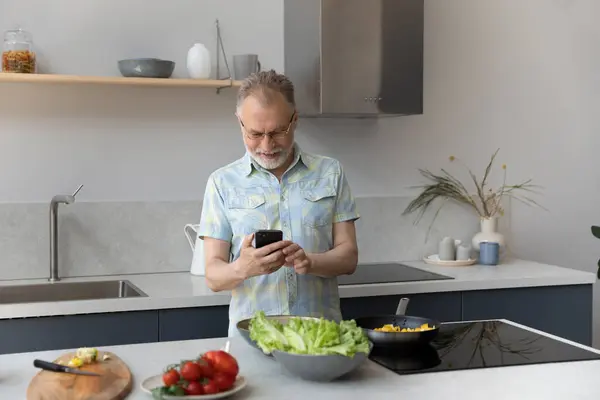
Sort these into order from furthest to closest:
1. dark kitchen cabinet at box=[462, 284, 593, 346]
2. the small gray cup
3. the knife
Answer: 1. the small gray cup
2. dark kitchen cabinet at box=[462, 284, 593, 346]
3. the knife

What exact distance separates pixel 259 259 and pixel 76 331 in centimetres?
105

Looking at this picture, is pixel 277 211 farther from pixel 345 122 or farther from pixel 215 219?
pixel 345 122

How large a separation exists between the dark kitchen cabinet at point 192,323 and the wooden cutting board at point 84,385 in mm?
1135

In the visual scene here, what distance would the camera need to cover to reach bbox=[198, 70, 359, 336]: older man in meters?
2.44

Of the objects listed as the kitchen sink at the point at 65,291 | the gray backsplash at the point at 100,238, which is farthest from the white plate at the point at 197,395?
the gray backsplash at the point at 100,238

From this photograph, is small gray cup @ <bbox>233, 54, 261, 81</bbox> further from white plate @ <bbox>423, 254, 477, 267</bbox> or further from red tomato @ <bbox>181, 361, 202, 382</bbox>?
red tomato @ <bbox>181, 361, 202, 382</bbox>

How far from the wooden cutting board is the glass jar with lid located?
1.77m

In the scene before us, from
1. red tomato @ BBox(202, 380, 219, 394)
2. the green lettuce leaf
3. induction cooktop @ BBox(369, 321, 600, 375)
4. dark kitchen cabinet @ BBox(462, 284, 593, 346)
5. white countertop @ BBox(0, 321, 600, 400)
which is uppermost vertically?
the green lettuce leaf

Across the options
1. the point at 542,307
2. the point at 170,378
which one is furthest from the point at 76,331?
the point at 542,307

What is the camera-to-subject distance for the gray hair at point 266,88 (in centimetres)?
242

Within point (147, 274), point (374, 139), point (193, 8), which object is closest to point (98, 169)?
point (147, 274)

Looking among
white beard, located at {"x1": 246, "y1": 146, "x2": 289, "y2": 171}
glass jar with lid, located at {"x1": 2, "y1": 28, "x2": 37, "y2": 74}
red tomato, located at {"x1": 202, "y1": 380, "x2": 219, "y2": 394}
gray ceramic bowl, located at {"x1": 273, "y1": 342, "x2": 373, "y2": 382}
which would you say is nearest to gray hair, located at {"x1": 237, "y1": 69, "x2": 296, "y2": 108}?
white beard, located at {"x1": 246, "y1": 146, "x2": 289, "y2": 171}

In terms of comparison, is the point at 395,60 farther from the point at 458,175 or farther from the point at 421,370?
the point at 421,370

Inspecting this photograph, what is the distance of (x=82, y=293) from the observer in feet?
11.4
